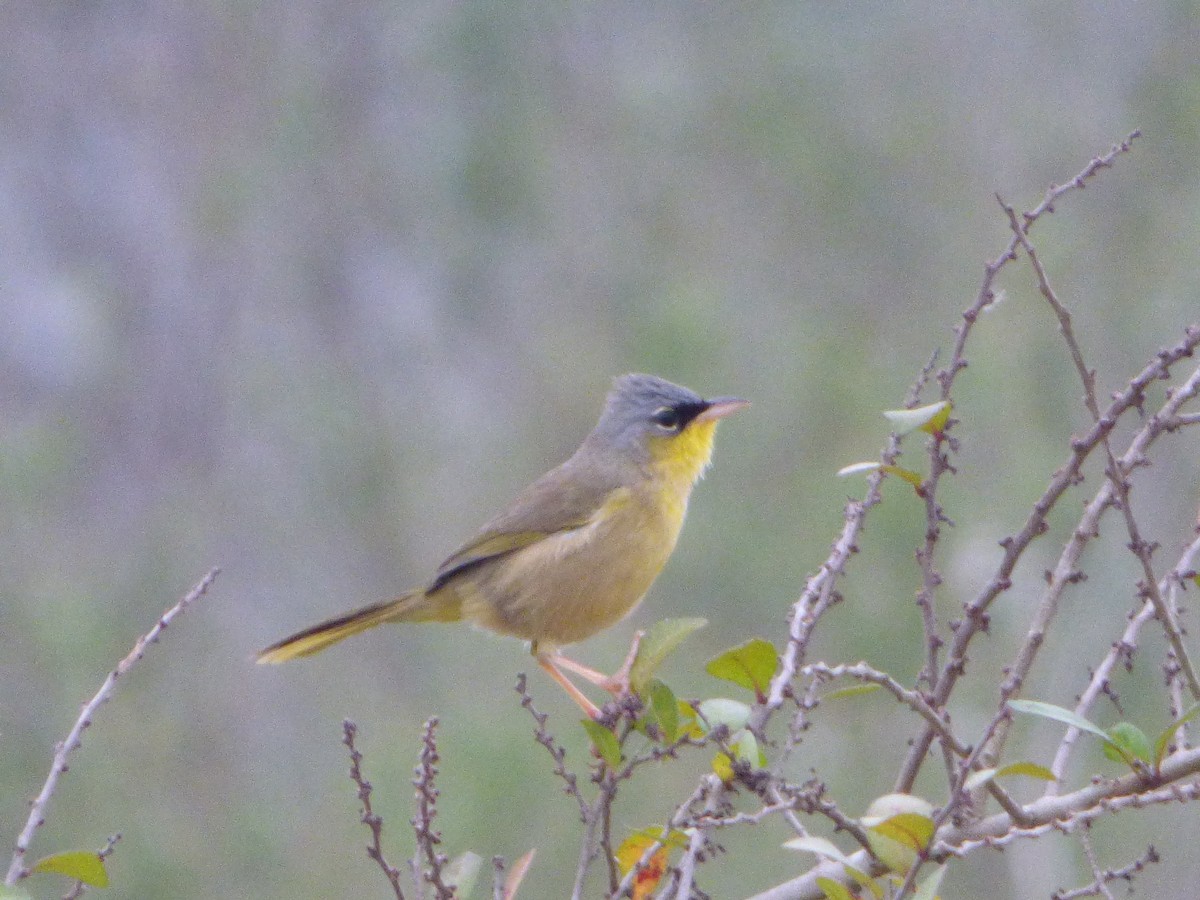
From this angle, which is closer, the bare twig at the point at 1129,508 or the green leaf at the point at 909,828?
the green leaf at the point at 909,828

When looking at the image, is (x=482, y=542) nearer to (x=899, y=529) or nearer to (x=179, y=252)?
(x=899, y=529)

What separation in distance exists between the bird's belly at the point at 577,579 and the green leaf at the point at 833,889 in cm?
299

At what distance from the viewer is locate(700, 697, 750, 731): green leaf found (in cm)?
277

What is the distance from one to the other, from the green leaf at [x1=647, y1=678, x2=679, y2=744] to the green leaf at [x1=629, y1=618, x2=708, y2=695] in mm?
32

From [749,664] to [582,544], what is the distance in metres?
2.80

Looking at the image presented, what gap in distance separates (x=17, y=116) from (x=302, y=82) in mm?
2506

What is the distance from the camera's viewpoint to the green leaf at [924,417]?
8.04ft

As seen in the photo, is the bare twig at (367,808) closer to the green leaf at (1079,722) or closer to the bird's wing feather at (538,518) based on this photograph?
the green leaf at (1079,722)

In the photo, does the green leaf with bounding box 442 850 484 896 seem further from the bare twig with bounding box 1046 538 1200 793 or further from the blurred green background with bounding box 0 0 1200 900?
the blurred green background with bounding box 0 0 1200 900

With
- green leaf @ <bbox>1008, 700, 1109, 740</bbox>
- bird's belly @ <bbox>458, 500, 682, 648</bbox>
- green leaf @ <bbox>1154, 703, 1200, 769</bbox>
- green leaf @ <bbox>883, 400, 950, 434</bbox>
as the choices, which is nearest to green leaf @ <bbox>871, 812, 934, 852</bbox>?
green leaf @ <bbox>1008, 700, 1109, 740</bbox>

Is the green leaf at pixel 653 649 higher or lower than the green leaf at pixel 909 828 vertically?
higher

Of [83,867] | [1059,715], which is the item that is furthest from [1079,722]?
[83,867]

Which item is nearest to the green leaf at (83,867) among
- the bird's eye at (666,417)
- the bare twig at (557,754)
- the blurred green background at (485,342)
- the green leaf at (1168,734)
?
the bare twig at (557,754)

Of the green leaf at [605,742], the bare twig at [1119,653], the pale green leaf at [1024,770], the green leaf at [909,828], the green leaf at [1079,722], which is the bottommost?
the green leaf at [909,828]
